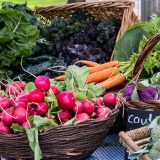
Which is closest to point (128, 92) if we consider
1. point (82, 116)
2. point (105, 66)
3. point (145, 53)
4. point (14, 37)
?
point (145, 53)

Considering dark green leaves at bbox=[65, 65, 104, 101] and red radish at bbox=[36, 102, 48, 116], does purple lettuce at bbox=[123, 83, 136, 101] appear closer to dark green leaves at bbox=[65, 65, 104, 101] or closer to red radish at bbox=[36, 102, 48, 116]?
dark green leaves at bbox=[65, 65, 104, 101]

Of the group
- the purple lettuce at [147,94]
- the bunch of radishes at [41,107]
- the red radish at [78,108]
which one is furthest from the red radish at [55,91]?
the purple lettuce at [147,94]

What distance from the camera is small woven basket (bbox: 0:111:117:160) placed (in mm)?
1389

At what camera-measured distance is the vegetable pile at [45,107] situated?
4.56ft

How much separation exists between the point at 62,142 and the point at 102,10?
152 cm

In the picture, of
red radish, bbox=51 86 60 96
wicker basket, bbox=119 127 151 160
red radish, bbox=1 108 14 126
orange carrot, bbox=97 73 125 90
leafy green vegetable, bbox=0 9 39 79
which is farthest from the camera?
leafy green vegetable, bbox=0 9 39 79

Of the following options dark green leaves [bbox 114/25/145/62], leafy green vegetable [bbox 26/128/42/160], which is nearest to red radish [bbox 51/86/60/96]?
leafy green vegetable [bbox 26/128/42/160]

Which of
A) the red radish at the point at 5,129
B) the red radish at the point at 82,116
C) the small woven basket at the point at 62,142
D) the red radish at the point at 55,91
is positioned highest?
the red radish at the point at 55,91

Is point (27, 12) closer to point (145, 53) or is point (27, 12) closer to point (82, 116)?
point (145, 53)

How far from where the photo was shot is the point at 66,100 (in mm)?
1439

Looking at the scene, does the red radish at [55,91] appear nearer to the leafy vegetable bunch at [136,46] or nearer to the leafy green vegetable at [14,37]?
the leafy vegetable bunch at [136,46]

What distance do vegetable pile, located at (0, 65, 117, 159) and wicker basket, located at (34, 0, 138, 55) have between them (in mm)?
1017

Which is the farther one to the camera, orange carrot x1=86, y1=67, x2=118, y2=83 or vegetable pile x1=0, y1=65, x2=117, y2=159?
orange carrot x1=86, y1=67, x2=118, y2=83

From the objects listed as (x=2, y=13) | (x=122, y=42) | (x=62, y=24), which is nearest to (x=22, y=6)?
(x=62, y=24)
